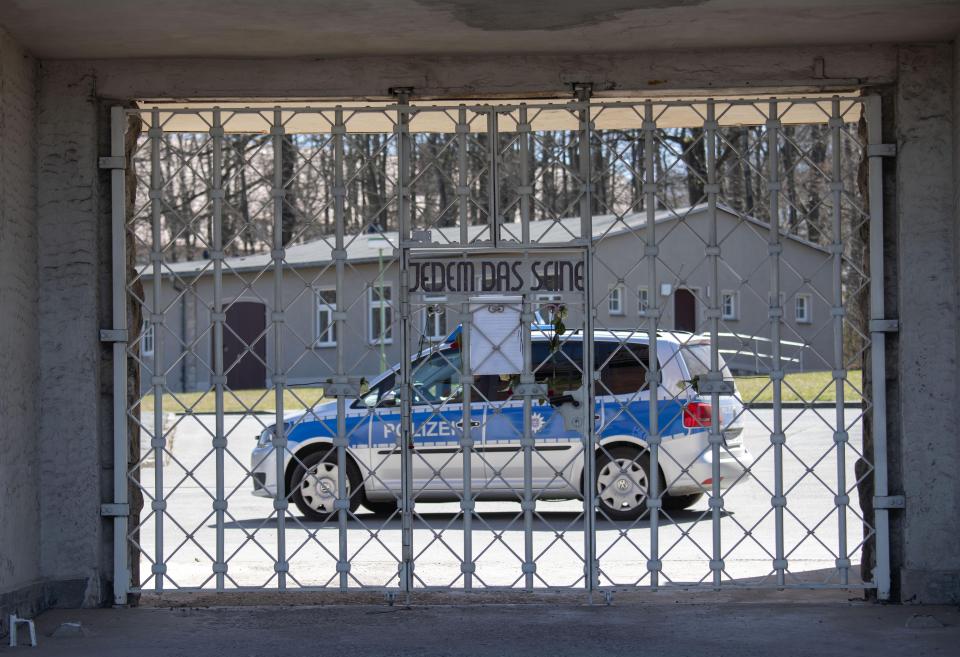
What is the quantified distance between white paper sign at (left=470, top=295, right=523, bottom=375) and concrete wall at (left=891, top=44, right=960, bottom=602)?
222cm

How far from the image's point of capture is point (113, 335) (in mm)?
7137

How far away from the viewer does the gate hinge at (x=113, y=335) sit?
712 centimetres

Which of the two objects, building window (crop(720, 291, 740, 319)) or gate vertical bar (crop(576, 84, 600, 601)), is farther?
building window (crop(720, 291, 740, 319))

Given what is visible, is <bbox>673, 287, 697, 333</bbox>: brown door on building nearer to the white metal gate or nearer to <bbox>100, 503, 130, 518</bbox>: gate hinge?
the white metal gate

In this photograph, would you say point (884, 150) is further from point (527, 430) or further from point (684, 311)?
point (684, 311)

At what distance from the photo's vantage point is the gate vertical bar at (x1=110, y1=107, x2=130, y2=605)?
714cm

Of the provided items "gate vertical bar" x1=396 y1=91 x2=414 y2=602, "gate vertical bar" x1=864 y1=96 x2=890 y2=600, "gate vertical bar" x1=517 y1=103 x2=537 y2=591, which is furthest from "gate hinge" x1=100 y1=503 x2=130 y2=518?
"gate vertical bar" x1=864 y1=96 x2=890 y2=600

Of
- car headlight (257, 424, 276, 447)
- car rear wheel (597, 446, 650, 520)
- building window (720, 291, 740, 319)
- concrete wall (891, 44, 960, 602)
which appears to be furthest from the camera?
building window (720, 291, 740, 319)

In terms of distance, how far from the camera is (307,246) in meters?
39.0

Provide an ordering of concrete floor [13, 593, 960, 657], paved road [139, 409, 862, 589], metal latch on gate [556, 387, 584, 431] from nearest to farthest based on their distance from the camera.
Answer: concrete floor [13, 593, 960, 657] → metal latch on gate [556, 387, 584, 431] → paved road [139, 409, 862, 589]

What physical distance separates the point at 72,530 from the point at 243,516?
18.0ft

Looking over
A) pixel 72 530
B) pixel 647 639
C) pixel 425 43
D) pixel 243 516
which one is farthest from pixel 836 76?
pixel 243 516

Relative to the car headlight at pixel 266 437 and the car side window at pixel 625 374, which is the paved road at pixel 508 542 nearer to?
the car headlight at pixel 266 437

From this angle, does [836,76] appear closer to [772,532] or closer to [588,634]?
[588,634]
